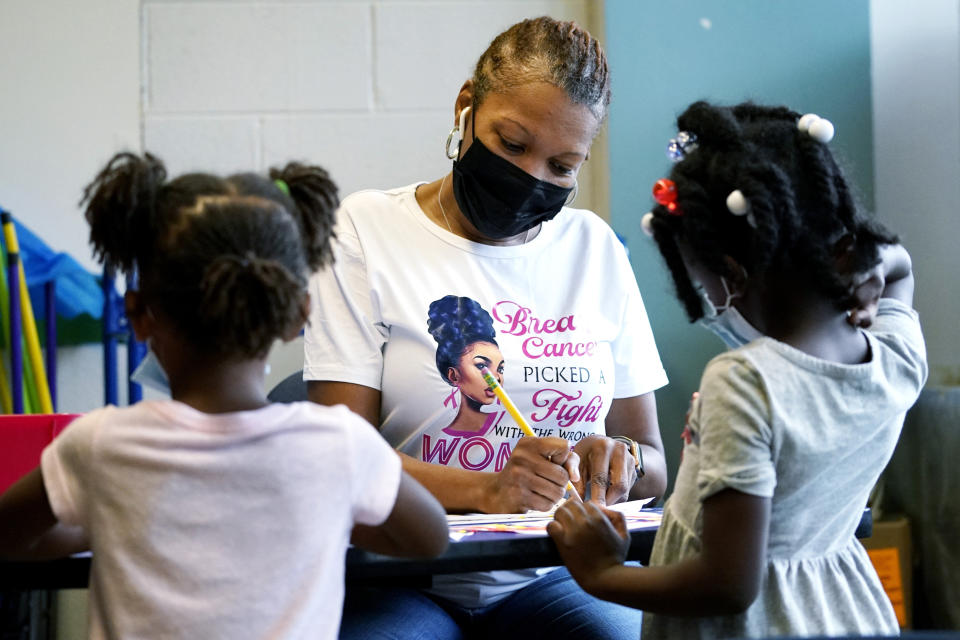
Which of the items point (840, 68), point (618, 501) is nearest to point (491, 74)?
point (618, 501)

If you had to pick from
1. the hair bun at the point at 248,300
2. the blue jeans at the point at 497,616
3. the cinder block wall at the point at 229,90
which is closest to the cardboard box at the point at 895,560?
the cinder block wall at the point at 229,90

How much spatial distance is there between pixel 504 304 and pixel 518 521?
0.47 meters

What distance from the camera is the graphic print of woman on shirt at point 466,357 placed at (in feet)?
5.05

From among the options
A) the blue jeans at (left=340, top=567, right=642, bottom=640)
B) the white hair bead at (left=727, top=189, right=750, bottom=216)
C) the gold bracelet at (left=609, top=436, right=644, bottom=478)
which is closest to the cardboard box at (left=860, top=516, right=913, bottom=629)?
the gold bracelet at (left=609, top=436, right=644, bottom=478)

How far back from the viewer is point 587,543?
1.04m

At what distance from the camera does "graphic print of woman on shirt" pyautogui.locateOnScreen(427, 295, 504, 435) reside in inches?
60.6

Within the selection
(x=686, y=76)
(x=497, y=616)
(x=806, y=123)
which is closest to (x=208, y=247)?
(x=806, y=123)

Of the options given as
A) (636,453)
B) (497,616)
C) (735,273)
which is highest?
(735,273)

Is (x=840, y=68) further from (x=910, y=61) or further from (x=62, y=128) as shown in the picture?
(x=62, y=128)

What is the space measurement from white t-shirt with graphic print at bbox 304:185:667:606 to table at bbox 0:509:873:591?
476 mm

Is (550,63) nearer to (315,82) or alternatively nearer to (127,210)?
(127,210)

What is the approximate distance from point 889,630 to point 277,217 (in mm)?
730

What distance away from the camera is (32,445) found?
128 cm

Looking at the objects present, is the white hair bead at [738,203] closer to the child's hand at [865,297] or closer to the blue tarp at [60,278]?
the child's hand at [865,297]
